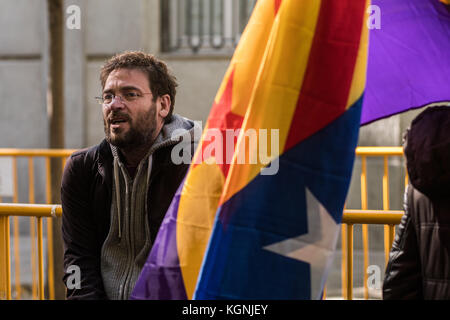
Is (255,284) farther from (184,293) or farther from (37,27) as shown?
(37,27)

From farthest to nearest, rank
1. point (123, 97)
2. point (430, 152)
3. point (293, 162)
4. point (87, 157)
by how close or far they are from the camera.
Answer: point (87, 157) → point (123, 97) → point (293, 162) → point (430, 152)

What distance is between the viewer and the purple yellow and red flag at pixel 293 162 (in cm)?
257

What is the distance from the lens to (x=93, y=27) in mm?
9164

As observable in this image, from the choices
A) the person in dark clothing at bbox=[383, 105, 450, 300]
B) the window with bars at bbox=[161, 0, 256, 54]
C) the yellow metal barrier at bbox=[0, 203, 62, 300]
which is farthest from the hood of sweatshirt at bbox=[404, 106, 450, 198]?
the window with bars at bbox=[161, 0, 256, 54]

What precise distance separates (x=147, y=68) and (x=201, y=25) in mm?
5905

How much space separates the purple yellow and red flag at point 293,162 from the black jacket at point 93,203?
0.83m

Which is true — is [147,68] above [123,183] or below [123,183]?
above

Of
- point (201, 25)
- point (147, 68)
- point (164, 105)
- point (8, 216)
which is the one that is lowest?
point (8, 216)

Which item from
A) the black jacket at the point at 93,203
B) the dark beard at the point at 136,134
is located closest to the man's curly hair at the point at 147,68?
the dark beard at the point at 136,134

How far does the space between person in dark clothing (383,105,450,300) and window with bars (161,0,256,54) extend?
6.79m

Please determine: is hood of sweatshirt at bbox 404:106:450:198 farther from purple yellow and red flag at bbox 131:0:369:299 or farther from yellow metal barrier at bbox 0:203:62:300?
yellow metal barrier at bbox 0:203:62:300

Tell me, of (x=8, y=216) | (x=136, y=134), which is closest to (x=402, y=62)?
(x=136, y=134)

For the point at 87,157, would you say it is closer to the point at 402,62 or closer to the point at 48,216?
the point at 48,216

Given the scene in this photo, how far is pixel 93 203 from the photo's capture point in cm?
354
